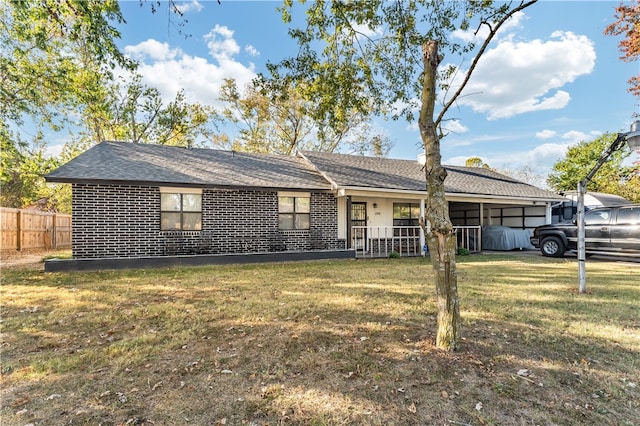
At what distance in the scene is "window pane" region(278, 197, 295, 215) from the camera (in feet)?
38.8

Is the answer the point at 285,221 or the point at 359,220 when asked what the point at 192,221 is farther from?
the point at 359,220

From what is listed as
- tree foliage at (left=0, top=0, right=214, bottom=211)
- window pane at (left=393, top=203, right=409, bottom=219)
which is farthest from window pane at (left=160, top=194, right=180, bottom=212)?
window pane at (left=393, top=203, right=409, bottom=219)

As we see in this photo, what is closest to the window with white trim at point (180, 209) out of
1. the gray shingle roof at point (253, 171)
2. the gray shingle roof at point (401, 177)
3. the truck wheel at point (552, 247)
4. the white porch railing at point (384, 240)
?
the gray shingle roof at point (253, 171)

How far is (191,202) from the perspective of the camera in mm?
10633

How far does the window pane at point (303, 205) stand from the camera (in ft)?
39.7

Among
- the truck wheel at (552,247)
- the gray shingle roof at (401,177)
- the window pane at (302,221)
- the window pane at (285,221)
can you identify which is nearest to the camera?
the window pane at (285,221)

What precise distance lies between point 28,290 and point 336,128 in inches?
279

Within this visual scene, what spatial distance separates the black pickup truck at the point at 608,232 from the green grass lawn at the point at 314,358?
5011 mm

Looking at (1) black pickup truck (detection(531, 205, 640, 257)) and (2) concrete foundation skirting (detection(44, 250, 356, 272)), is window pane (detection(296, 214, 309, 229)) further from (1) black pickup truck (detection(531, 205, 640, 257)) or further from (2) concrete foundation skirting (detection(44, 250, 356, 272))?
(1) black pickup truck (detection(531, 205, 640, 257))

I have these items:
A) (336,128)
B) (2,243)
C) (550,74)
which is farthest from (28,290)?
(550,74)

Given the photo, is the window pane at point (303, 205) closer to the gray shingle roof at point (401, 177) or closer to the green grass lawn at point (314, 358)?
the gray shingle roof at point (401, 177)

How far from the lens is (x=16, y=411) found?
243 centimetres

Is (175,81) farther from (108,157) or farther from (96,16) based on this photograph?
(96,16)

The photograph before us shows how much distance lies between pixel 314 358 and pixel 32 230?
60.9 feet
